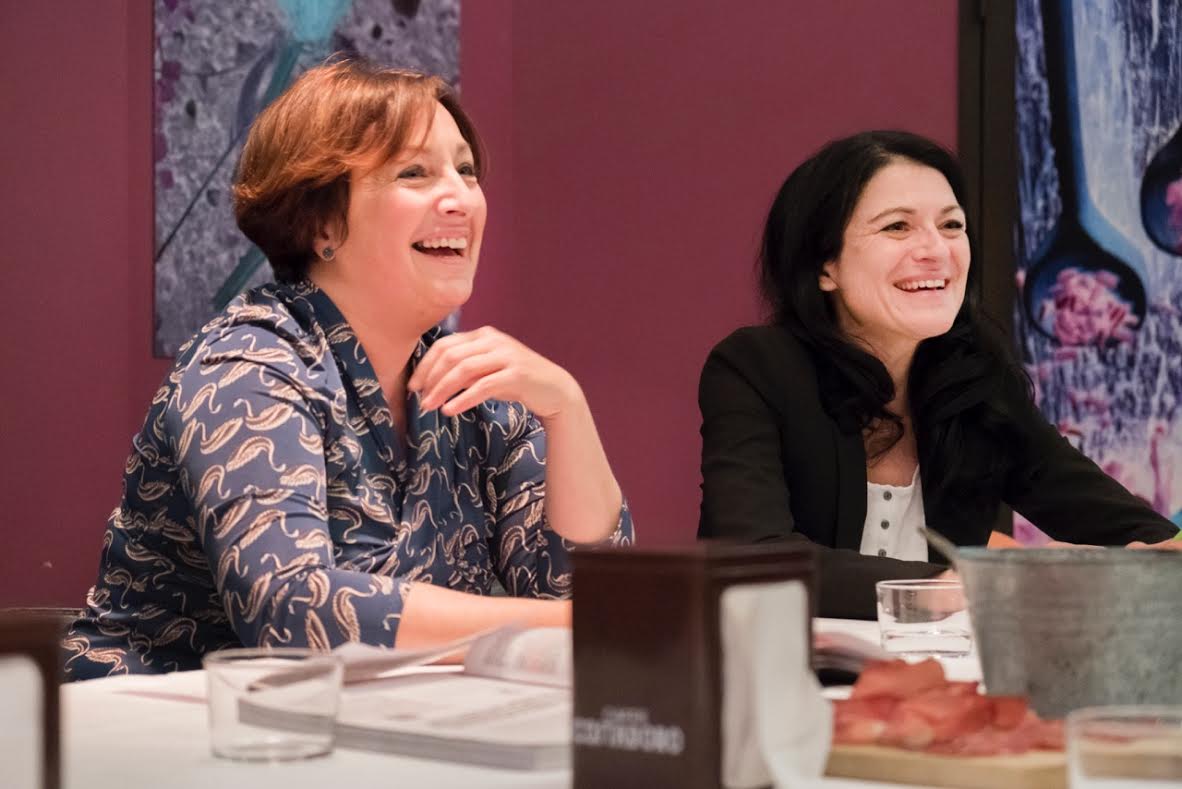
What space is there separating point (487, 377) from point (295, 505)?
30cm

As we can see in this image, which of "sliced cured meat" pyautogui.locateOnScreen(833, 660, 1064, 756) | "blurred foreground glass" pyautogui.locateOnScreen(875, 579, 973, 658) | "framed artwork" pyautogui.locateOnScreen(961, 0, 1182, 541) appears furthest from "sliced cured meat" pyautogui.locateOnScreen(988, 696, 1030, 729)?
"framed artwork" pyautogui.locateOnScreen(961, 0, 1182, 541)

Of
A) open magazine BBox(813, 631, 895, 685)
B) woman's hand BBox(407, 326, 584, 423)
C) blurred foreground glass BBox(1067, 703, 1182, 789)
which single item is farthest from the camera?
woman's hand BBox(407, 326, 584, 423)

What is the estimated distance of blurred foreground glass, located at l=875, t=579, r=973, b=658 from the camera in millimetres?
1522

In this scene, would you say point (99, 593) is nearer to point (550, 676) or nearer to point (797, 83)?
point (550, 676)

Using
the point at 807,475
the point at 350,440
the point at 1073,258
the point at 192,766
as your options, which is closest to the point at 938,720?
the point at 192,766

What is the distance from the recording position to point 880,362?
2.55 metres

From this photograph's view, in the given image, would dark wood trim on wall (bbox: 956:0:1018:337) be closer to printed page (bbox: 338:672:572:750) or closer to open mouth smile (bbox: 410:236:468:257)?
open mouth smile (bbox: 410:236:468:257)

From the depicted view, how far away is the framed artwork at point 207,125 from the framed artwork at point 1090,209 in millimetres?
1478

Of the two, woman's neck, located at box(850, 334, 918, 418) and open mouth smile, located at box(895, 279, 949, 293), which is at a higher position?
open mouth smile, located at box(895, 279, 949, 293)

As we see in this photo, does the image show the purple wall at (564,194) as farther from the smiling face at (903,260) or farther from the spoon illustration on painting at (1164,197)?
the smiling face at (903,260)

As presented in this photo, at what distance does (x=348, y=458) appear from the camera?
1.87m

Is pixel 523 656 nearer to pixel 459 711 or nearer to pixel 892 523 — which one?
pixel 459 711

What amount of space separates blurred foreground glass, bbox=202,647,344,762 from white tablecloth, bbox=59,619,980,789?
0.5 inches

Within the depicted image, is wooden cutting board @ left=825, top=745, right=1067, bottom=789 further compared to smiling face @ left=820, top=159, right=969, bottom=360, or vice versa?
smiling face @ left=820, top=159, right=969, bottom=360
